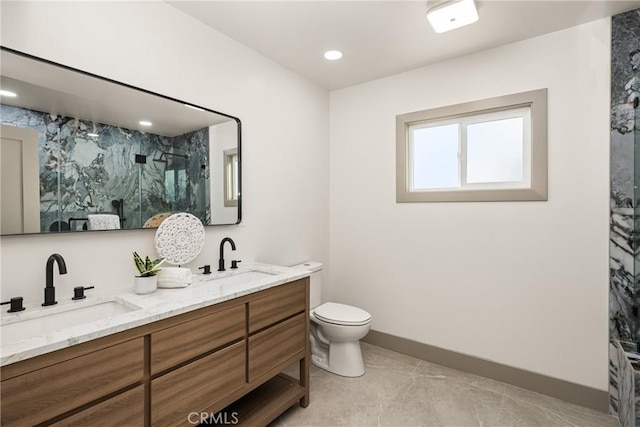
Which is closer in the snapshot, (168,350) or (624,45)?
A: (168,350)

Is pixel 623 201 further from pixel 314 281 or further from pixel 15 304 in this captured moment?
pixel 15 304

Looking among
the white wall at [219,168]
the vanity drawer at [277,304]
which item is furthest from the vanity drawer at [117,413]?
the white wall at [219,168]

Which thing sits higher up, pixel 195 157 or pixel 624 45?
pixel 624 45

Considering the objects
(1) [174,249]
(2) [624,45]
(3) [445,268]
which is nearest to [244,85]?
(1) [174,249]

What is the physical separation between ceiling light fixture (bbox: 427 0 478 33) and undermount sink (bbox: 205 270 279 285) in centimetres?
184

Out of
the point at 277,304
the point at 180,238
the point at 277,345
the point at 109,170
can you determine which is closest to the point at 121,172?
the point at 109,170

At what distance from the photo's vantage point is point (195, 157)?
2.00 meters

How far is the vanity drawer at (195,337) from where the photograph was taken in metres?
1.27

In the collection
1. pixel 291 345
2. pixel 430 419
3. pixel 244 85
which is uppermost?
pixel 244 85

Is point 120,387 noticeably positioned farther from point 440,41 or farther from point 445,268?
point 440,41

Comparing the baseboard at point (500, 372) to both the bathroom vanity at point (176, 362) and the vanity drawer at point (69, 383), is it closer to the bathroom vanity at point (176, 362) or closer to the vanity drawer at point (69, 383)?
the bathroom vanity at point (176, 362)

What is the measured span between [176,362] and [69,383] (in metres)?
0.38

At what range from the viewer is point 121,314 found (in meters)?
1.23

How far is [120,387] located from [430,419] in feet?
5.68
